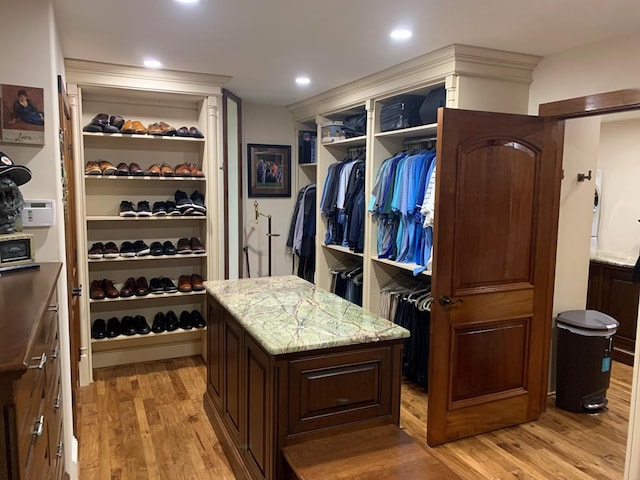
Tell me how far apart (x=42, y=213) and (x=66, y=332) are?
66 centimetres

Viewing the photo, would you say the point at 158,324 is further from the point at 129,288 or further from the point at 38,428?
the point at 38,428

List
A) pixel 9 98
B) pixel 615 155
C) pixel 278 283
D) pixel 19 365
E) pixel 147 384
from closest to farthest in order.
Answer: pixel 19 365, pixel 9 98, pixel 278 283, pixel 147 384, pixel 615 155

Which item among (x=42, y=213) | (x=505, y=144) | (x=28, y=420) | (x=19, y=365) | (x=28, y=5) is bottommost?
(x=28, y=420)

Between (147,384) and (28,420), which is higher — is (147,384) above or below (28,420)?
below

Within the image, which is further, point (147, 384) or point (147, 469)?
point (147, 384)

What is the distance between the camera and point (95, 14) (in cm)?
245

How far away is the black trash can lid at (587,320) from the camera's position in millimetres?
3188

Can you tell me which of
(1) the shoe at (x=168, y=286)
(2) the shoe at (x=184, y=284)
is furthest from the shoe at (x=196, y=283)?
(1) the shoe at (x=168, y=286)

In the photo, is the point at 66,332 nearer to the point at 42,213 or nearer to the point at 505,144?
the point at 42,213

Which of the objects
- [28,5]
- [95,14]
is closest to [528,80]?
[95,14]

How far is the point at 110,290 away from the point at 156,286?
366 mm

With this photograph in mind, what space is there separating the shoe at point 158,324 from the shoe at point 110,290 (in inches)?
16.8

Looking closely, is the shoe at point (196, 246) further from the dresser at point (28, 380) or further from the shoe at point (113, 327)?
the dresser at point (28, 380)

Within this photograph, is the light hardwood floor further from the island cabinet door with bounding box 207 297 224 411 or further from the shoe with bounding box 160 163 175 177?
the shoe with bounding box 160 163 175 177
